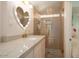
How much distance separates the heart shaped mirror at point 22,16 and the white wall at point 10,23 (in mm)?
112

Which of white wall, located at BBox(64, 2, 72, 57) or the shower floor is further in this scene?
white wall, located at BBox(64, 2, 72, 57)

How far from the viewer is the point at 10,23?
4.81ft

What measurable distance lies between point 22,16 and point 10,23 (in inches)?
13.1

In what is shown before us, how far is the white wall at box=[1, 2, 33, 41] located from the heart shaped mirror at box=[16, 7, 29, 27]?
0.11 metres

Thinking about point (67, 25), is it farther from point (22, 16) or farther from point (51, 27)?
point (22, 16)

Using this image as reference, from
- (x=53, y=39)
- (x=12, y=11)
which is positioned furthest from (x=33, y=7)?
(x=53, y=39)

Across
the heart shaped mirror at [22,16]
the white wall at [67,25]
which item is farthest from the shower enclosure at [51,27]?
the heart shaped mirror at [22,16]

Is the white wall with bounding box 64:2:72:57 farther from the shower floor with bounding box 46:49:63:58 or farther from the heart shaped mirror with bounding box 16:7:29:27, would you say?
the heart shaped mirror with bounding box 16:7:29:27

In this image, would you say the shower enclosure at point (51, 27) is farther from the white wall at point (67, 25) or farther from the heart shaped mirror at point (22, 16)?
the heart shaped mirror at point (22, 16)

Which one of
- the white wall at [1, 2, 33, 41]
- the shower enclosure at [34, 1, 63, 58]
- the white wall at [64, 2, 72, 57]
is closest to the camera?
the white wall at [1, 2, 33, 41]

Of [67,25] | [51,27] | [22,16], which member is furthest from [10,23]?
[67,25]

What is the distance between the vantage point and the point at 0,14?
1.33 meters

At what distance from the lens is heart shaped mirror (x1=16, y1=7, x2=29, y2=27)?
1702 millimetres

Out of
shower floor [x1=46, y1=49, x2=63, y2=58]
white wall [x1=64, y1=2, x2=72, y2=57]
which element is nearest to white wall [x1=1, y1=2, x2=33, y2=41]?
shower floor [x1=46, y1=49, x2=63, y2=58]
